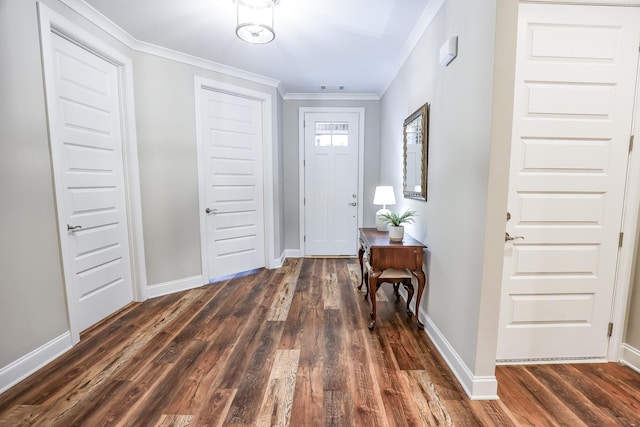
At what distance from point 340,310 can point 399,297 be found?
70 centimetres

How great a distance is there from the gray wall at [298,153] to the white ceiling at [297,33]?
816 mm

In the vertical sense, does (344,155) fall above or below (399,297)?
above


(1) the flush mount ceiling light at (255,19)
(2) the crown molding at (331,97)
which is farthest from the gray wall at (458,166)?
(2) the crown molding at (331,97)

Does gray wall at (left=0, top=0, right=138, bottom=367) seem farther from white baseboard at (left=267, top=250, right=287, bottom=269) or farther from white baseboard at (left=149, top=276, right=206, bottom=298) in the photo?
white baseboard at (left=267, top=250, right=287, bottom=269)

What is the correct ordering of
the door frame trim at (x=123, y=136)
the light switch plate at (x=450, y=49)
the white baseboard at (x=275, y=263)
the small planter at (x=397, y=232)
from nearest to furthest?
1. the light switch plate at (x=450, y=49)
2. the door frame trim at (x=123, y=136)
3. the small planter at (x=397, y=232)
4. the white baseboard at (x=275, y=263)

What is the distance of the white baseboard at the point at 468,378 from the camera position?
5.19ft

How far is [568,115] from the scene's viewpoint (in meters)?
1.71

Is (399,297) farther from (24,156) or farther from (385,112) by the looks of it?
(24,156)

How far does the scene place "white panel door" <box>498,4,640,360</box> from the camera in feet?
5.48

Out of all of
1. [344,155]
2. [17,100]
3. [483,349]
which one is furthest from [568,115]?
[17,100]

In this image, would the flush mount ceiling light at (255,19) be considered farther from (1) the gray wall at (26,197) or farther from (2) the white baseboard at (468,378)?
(2) the white baseboard at (468,378)

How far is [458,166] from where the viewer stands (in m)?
1.81

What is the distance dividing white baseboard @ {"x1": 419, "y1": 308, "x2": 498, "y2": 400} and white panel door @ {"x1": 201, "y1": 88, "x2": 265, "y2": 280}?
2.64 m

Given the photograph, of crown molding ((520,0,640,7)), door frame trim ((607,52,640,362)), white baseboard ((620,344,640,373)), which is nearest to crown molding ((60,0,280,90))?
crown molding ((520,0,640,7))
